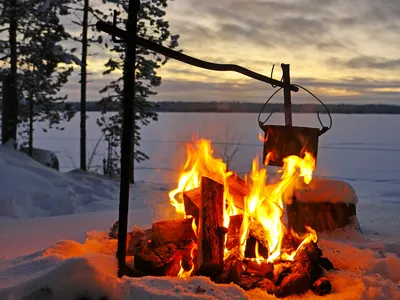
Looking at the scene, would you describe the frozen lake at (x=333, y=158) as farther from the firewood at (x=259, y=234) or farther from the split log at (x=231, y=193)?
the firewood at (x=259, y=234)

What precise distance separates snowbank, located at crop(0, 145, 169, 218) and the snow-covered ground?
0.08ft

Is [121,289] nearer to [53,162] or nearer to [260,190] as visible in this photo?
[260,190]

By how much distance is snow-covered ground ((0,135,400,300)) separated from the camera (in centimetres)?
302

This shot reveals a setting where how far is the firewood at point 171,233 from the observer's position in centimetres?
478

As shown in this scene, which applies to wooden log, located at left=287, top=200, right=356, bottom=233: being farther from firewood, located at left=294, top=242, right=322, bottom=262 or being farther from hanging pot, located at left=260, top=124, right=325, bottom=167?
firewood, located at left=294, top=242, right=322, bottom=262

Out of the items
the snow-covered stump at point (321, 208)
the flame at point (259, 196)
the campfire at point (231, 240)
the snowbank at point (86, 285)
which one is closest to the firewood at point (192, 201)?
the campfire at point (231, 240)

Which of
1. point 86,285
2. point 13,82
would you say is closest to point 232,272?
point 86,285

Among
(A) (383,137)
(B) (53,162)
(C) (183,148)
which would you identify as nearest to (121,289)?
(B) (53,162)

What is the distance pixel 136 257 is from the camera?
446 cm

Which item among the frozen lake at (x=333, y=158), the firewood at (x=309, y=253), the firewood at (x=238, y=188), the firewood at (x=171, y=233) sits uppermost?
the firewood at (x=238, y=188)

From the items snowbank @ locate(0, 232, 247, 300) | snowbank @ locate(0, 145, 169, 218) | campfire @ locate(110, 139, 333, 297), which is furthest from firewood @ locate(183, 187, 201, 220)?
snowbank @ locate(0, 145, 169, 218)

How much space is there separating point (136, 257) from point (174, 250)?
0.39 m

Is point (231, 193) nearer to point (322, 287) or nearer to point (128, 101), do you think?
point (322, 287)

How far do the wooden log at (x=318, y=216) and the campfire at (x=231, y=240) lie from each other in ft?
4.63
